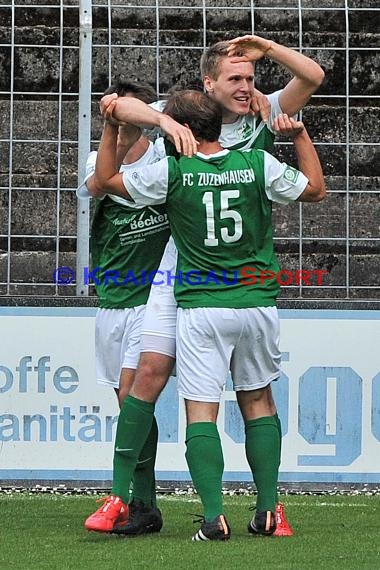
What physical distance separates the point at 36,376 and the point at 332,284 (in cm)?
192

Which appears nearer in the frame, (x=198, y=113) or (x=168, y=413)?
(x=198, y=113)

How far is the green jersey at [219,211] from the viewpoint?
203 inches

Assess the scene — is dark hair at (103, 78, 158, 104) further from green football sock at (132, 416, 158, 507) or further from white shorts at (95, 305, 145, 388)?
green football sock at (132, 416, 158, 507)

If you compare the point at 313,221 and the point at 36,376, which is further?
the point at 313,221

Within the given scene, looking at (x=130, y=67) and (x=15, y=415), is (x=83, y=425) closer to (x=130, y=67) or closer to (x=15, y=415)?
(x=15, y=415)

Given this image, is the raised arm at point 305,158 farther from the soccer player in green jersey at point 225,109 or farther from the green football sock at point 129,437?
the green football sock at point 129,437

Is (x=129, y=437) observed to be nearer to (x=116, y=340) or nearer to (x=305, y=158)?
(x=116, y=340)

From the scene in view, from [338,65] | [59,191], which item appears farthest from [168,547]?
[338,65]

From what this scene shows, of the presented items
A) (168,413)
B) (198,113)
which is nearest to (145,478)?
(198,113)

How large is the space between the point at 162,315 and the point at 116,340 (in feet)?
1.60

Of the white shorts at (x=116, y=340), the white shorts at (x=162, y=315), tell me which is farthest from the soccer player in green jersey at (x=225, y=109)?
the white shorts at (x=116, y=340)

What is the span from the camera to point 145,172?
5.19m

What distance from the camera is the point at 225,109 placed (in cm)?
547

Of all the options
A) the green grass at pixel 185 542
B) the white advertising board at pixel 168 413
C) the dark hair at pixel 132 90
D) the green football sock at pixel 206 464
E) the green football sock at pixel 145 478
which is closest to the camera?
the green grass at pixel 185 542
